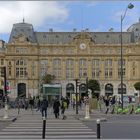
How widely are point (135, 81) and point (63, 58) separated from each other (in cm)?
2276

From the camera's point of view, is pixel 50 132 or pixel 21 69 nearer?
pixel 50 132

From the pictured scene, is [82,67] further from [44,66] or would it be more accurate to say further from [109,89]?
[44,66]

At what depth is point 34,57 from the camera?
156375 millimetres

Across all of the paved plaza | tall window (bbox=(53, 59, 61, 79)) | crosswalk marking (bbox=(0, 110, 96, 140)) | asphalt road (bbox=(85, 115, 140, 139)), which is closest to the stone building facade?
tall window (bbox=(53, 59, 61, 79))

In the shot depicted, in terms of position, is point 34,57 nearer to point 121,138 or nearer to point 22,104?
point 22,104

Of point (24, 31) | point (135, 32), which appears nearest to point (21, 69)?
point (24, 31)

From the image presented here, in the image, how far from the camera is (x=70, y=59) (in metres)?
157

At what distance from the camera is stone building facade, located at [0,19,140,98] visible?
15388 cm

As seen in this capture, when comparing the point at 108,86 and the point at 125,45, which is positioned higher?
the point at 125,45

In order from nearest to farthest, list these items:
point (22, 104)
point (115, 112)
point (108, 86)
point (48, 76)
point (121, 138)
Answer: point (121, 138) < point (115, 112) < point (22, 104) < point (48, 76) < point (108, 86)

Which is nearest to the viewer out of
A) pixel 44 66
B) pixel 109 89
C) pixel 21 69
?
pixel 109 89

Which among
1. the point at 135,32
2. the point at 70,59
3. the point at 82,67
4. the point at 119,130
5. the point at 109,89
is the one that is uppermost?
the point at 135,32

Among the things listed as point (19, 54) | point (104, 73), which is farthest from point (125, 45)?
point (19, 54)

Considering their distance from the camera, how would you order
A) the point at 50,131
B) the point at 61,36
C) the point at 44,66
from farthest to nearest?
1. the point at 61,36
2. the point at 44,66
3. the point at 50,131
